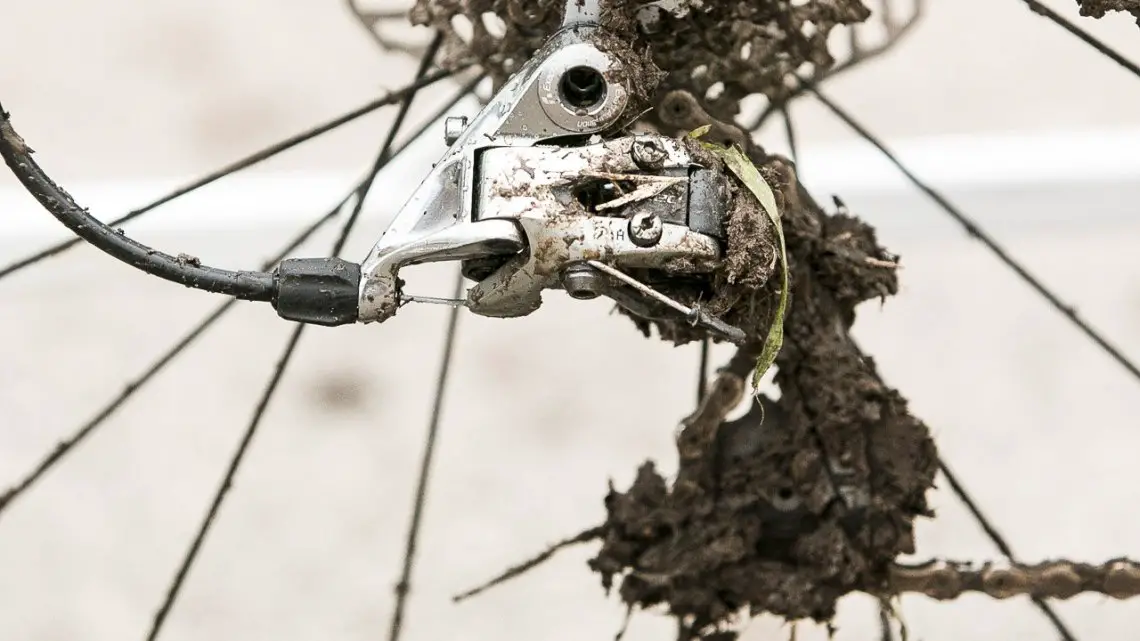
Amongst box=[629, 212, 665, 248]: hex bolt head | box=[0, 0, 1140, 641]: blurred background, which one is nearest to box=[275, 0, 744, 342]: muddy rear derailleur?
box=[629, 212, 665, 248]: hex bolt head

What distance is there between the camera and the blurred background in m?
0.91

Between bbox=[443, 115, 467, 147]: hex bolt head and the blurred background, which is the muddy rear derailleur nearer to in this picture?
bbox=[443, 115, 467, 147]: hex bolt head

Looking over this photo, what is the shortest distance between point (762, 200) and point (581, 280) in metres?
0.06

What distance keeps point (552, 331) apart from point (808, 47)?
49 centimetres

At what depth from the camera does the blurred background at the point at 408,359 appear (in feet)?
2.97

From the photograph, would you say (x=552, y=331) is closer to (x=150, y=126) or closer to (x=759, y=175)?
(x=150, y=126)

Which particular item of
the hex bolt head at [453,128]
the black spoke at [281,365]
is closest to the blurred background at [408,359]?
the black spoke at [281,365]

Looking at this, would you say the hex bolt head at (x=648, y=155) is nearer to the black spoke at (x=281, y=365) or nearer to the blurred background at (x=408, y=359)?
the black spoke at (x=281, y=365)

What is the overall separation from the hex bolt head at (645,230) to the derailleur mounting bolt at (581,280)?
0.05 ft

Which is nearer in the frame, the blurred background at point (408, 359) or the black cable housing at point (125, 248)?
the black cable housing at point (125, 248)

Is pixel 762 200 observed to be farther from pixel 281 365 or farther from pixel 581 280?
pixel 281 365

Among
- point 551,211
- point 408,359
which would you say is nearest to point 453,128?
point 551,211

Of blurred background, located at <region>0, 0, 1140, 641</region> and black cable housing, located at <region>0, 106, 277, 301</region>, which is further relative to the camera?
blurred background, located at <region>0, 0, 1140, 641</region>

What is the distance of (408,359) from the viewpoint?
100 centimetres
